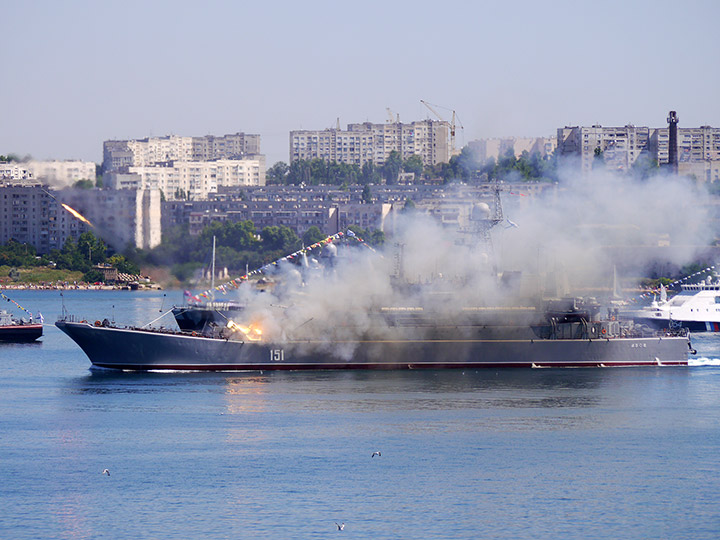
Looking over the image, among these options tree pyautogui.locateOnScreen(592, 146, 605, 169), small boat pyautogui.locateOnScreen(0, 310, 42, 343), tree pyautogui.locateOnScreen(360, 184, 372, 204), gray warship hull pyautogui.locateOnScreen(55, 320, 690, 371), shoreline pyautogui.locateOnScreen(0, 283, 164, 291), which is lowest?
shoreline pyautogui.locateOnScreen(0, 283, 164, 291)

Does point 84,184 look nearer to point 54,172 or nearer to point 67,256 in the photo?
point 54,172

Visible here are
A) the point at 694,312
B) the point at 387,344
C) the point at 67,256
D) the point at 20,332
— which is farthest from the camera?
the point at 67,256

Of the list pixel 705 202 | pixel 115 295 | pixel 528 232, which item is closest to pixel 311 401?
pixel 528 232

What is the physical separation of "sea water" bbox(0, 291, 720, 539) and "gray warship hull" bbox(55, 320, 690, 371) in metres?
0.70

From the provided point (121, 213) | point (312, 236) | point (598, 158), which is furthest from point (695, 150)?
point (121, 213)

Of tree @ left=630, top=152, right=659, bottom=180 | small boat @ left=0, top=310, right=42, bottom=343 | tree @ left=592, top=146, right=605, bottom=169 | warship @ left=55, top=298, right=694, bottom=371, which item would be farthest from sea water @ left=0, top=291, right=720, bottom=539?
tree @ left=592, top=146, right=605, bottom=169

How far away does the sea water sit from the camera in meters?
31.5

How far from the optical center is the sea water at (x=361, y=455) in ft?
104

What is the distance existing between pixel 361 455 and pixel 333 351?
58.8 ft

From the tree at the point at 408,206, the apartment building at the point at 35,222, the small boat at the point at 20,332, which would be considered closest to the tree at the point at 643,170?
the tree at the point at 408,206

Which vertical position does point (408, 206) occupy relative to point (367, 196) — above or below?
below

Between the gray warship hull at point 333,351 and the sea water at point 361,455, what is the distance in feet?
2.29

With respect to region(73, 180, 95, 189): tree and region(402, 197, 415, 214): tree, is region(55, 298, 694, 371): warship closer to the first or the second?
region(73, 180, 95, 189): tree

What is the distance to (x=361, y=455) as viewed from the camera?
38.1m
